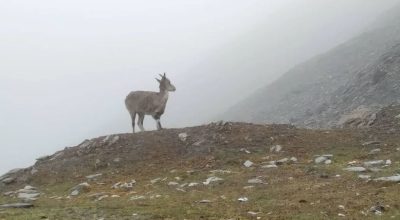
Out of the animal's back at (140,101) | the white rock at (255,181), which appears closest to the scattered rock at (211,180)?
the white rock at (255,181)

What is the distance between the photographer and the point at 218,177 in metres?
24.2

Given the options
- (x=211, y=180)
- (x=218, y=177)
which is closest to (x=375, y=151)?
(x=218, y=177)

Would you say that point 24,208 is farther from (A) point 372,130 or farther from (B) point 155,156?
(A) point 372,130

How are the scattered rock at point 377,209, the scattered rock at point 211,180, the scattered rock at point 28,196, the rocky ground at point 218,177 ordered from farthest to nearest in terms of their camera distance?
the scattered rock at point 28,196
the scattered rock at point 211,180
the rocky ground at point 218,177
the scattered rock at point 377,209

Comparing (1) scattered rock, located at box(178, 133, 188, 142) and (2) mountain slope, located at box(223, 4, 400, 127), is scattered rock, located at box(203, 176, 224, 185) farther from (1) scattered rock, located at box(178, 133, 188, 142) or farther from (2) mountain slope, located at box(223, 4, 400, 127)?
(2) mountain slope, located at box(223, 4, 400, 127)

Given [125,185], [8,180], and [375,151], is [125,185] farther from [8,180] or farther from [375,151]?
[375,151]

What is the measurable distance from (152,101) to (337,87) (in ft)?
134

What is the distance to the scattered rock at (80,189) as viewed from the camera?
25297 millimetres

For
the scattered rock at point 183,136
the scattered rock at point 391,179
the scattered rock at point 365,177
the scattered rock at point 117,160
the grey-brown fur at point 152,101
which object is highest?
the grey-brown fur at point 152,101

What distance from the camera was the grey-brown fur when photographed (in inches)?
1384

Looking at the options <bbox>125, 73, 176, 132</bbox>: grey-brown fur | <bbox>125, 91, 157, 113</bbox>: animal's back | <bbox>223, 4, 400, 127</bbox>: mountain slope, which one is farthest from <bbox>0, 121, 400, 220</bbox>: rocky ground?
<bbox>223, 4, 400, 127</bbox>: mountain slope

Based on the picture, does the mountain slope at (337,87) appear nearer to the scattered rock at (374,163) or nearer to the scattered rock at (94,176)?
the scattered rock at (374,163)

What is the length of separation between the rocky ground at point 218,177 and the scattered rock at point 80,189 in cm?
8

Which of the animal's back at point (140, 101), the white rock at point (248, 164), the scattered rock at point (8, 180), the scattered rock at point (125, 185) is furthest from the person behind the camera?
the animal's back at point (140, 101)
